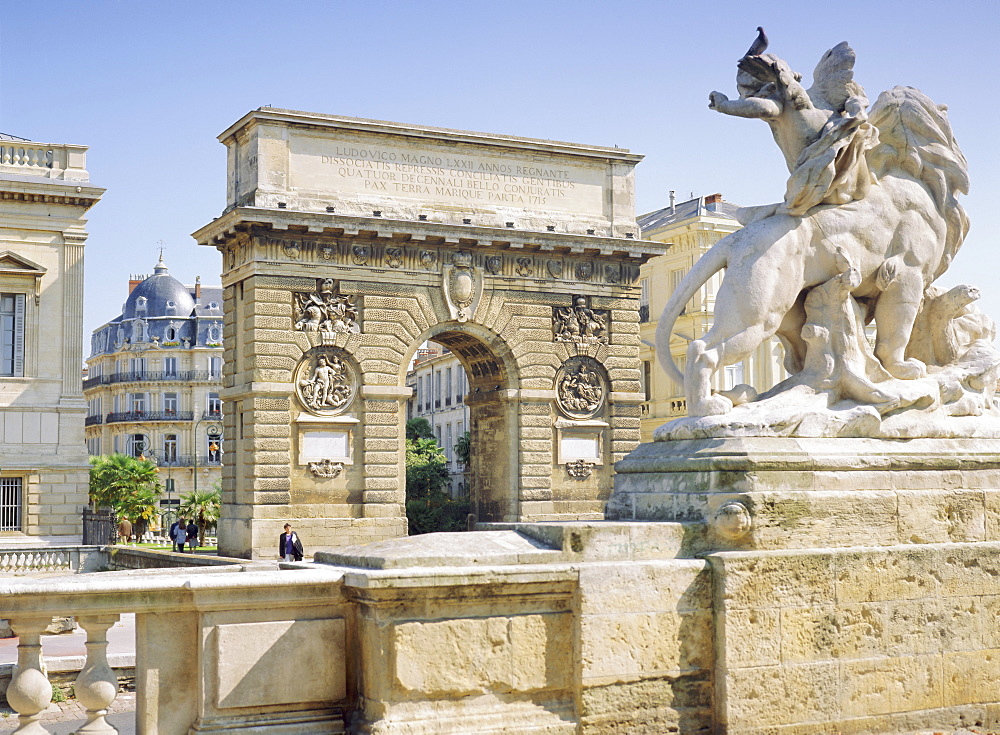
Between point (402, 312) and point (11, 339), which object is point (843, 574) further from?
point (11, 339)

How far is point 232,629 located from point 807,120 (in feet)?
13.3

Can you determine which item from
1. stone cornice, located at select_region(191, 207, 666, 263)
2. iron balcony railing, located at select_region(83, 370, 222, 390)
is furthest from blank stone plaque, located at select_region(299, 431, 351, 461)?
iron balcony railing, located at select_region(83, 370, 222, 390)

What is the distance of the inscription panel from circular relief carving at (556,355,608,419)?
11.1ft

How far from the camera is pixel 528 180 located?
27203mm

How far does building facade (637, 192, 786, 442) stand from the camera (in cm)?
3847

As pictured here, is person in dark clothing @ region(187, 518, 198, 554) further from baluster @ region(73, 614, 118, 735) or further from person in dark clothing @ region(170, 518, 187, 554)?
baluster @ region(73, 614, 118, 735)

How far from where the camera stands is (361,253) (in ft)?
83.3

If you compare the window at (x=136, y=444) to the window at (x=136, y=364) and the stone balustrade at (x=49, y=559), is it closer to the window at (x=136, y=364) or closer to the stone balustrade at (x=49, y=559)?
the window at (x=136, y=364)

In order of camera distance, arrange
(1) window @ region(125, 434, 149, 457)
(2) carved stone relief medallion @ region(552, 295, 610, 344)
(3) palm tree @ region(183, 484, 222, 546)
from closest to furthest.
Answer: (2) carved stone relief medallion @ region(552, 295, 610, 344) → (3) palm tree @ region(183, 484, 222, 546) → (1) window @ region(125, 434, 149, 457)

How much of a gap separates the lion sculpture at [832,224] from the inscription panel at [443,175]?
62.1 ft

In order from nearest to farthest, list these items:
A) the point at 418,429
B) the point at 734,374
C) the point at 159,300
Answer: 1. the point at 734,374
2. the point at 418,429
3. the point at 159,300

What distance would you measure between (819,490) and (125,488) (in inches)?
1662

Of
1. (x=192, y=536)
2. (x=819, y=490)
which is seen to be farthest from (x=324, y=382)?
(x=819, y=490)

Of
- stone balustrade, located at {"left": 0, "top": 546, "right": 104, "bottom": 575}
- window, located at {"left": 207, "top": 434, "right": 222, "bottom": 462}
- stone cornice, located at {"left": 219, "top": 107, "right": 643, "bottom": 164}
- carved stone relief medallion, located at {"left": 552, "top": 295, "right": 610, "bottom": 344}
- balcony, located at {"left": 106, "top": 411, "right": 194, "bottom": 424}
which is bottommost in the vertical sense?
stone balustrade, located at {"left": 0, "top": 546, "right": 104, "bottom": 575}
